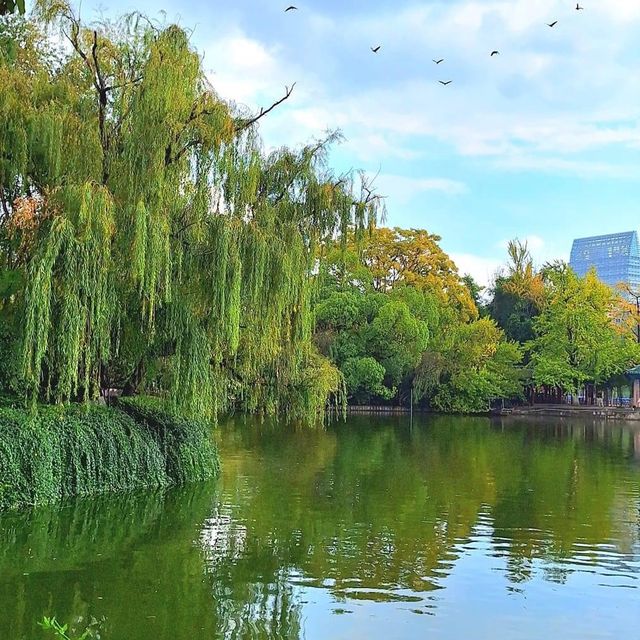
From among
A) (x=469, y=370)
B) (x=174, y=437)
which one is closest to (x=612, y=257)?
(x=469, y=370)

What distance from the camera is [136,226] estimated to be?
1177cm

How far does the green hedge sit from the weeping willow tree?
19.8 inches

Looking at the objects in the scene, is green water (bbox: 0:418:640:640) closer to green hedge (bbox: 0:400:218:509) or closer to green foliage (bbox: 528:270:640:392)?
green hedge (bbox: 0:400:218:509)

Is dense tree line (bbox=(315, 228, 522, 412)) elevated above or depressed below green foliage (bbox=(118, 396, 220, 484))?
above

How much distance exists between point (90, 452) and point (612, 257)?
391ft

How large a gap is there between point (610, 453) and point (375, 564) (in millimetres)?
16929

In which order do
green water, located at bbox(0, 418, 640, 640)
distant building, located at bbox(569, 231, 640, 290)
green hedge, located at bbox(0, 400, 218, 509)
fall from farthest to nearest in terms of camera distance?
1. distant building, located at bbox(569, 231, 640, 290)
2. green hedge, located at bbox(0, 400, 218, 509)
3. green water, located at bbox(0, 418, 640, 640)

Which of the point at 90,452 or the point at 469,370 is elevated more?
the point at 469,370

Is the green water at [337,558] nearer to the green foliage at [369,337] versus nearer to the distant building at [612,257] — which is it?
the green foliage at [369,337]

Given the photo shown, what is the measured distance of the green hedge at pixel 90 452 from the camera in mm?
11477

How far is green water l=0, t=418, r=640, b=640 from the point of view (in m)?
7.29

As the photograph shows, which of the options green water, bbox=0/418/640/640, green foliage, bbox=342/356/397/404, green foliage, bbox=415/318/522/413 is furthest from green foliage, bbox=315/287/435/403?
green water, bbox=0/418/640/640

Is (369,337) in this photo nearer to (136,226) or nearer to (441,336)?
(441,336)

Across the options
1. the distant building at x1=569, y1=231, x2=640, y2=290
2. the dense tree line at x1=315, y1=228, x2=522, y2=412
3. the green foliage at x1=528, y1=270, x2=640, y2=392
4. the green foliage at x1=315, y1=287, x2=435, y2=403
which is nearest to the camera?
the green foliage at x1=315, y1=287, x2=435, y2=403
